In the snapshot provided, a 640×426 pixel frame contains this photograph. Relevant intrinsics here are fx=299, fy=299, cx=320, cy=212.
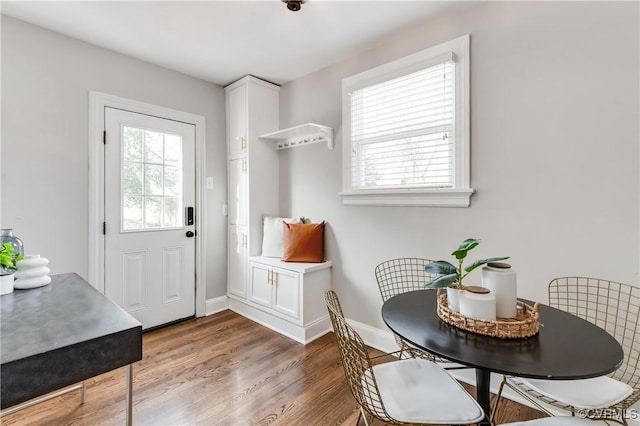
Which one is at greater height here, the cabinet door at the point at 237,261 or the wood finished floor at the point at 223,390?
the cabinet door at the point at 237,261

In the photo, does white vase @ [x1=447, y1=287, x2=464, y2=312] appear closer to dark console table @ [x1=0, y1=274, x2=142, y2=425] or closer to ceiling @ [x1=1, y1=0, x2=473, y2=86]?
dark console table @ [x1=0, y1=274, x2=142, y2=425]

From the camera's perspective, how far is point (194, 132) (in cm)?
313

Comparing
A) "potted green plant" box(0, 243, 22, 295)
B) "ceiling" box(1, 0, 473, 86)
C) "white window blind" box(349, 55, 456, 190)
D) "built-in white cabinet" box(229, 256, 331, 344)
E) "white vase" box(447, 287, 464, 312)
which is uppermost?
"ceiling" box(1, 0, 473, 86)

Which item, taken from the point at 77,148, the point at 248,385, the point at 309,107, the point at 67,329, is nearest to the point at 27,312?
the point at 67,329

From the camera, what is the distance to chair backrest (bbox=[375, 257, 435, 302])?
2.18 m

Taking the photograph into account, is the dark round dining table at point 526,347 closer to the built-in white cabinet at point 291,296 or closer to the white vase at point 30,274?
the built-in white cabinet at point 291,296

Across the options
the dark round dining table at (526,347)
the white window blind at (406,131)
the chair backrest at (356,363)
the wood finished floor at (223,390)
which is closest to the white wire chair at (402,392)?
the chair backrest at (356,363)

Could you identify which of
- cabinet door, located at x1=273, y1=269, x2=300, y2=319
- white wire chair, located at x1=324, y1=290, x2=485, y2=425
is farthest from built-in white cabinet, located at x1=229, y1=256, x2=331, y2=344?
white wire chair, located at x1=324, y1=290, x2=485, y2=425

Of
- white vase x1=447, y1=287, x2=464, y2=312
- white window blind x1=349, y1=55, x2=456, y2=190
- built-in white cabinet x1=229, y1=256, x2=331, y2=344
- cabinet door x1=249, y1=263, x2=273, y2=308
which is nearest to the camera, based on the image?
white vase x1=447, y1=287, x2=464, y2=312

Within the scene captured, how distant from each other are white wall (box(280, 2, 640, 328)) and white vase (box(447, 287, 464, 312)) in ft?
3.01

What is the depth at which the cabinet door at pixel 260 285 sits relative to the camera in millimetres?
2889

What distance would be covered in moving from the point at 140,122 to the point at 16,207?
1.13 m

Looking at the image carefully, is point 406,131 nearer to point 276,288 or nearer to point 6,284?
point 276,288

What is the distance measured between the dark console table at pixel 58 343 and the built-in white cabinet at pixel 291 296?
163 centimetres
